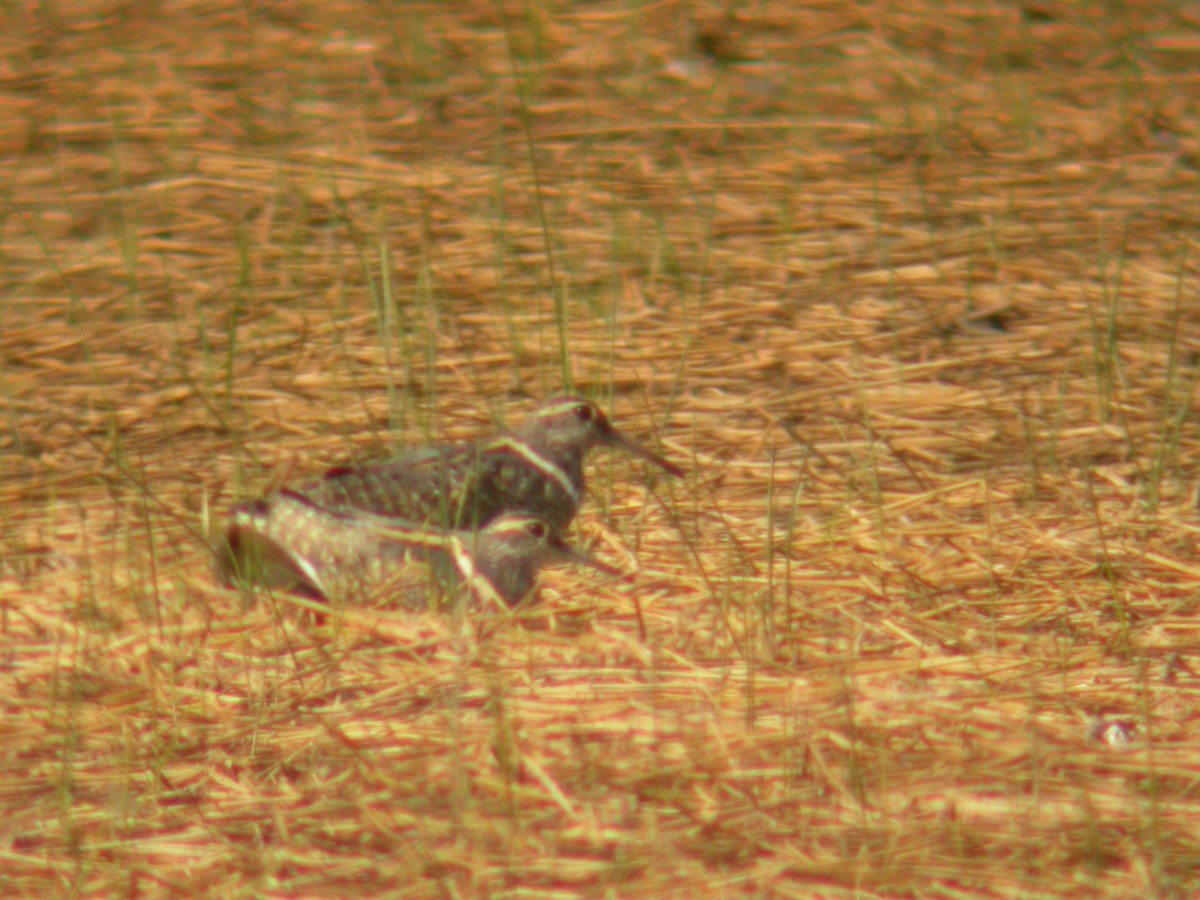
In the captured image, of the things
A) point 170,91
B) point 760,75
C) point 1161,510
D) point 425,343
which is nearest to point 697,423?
point 425,343

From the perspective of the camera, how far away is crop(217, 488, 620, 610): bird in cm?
336

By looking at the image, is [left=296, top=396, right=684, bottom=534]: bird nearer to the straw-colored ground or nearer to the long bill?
the long bill

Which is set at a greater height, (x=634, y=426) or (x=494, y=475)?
(x=494, y=475)

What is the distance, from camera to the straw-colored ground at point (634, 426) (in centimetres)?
260

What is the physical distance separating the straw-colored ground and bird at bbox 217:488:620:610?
114mm

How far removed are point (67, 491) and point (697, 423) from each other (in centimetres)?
146

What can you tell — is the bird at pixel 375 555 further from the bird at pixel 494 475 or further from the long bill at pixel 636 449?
the long bill at pixel 636 449

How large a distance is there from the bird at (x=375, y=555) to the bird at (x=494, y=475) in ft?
0.19

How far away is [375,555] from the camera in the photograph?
3.42m

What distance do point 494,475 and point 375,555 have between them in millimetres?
370

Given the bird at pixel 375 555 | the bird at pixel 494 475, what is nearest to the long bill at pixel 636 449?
the bird at pixel 494 475

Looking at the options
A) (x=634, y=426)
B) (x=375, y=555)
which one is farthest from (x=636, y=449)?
(x=375, y=555)

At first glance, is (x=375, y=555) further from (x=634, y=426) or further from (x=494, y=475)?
(x=634, y=426)

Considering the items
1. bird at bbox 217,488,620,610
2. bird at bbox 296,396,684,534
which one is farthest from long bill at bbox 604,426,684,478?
bird at bbox 217,488,620,610
